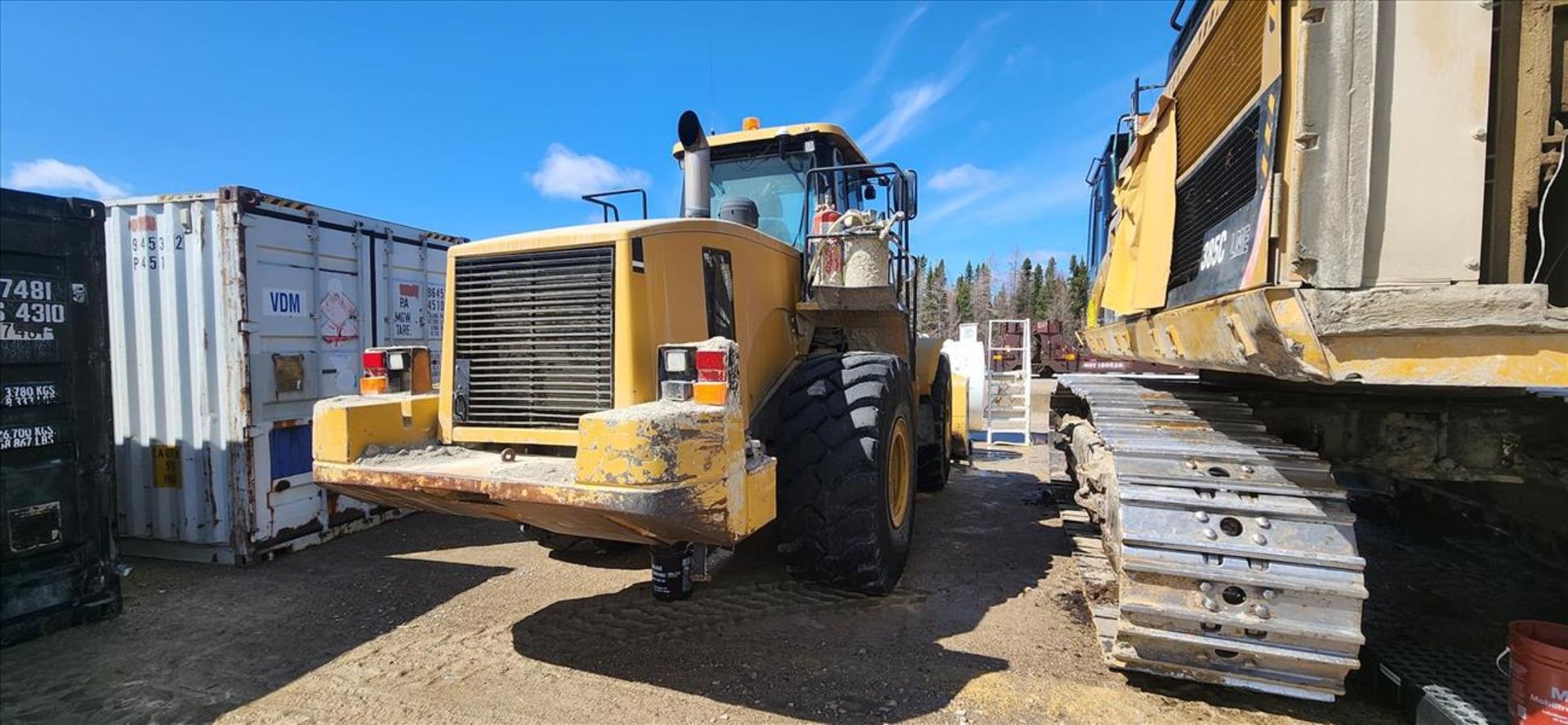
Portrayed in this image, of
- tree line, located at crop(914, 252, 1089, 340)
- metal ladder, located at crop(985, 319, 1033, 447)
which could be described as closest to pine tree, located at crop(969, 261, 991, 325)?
tree line, located at crop(914, 252, 1089, 340)

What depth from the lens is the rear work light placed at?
296cm

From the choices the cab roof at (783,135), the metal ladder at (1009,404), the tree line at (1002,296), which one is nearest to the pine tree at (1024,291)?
the tree line at (1002,296)

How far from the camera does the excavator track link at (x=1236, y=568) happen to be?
262cm

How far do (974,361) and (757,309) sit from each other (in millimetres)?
7763

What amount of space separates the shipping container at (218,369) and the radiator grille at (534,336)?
2.74 m

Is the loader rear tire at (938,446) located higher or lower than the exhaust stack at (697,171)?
lower

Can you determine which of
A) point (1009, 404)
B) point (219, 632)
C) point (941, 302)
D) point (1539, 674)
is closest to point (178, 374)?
point (219, 632)

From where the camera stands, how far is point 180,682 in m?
3.50

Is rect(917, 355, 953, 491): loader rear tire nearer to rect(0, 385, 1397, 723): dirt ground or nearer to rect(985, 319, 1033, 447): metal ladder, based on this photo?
rect(0, 385, 1397, 723): dirt ground

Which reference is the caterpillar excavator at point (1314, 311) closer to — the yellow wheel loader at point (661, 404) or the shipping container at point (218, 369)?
the yellow wheel loader at point (661, 404)

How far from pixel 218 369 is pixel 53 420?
1.10 meters

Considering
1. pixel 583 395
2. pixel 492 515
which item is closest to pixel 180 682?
pixel 492 515

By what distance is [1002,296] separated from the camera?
7325 cm

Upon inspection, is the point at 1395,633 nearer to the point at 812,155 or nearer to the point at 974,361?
the point at 812,155
